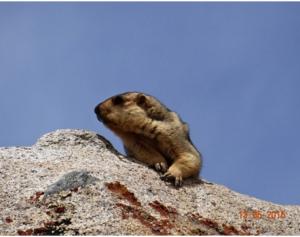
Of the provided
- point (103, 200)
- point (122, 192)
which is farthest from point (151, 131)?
point (103, 200)

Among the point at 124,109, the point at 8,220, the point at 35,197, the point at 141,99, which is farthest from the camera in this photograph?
the point at 141,99

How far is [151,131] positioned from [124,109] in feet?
2.37

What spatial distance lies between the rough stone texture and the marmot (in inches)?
14.6

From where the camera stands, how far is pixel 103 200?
1190cm

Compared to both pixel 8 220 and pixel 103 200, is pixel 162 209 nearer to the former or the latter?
pixel 103 200

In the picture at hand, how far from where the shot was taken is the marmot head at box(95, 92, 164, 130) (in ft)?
48.5

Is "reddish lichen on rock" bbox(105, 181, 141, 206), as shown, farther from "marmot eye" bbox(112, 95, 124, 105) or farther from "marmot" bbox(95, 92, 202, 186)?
"marmot eye" bbox(112, 95, 124, 105)

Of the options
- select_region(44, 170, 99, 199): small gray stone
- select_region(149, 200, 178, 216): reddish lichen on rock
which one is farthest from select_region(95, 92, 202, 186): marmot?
select_region(44, 170, 99, 199): small gray stone

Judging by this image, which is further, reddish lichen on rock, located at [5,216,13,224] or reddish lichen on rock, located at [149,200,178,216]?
reddish lichen on rock, located at [149,200,178,216]

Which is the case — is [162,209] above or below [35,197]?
above

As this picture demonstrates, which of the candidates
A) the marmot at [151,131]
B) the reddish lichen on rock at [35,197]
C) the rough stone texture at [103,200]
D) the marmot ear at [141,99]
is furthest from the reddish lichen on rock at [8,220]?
the marmot ear at [141,99]

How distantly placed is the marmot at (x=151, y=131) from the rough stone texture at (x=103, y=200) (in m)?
0.37

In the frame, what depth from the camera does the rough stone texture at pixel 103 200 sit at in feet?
37.1

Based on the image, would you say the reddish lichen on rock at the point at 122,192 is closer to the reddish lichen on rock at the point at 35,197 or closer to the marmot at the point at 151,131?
the reddish lichen on rock at the point at 35,197
